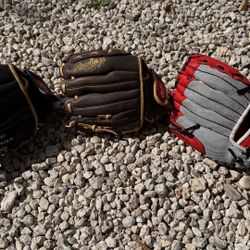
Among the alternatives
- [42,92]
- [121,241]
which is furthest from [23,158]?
[121,241]

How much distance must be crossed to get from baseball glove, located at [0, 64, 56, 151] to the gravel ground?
118mm

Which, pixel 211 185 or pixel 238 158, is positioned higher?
pixel 238 158

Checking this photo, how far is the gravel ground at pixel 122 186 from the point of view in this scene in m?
1.88

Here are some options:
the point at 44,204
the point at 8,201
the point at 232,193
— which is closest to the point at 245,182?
the point at 232,193

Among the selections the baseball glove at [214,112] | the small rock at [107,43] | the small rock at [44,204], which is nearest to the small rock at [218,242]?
the baseball glove at [214,112]

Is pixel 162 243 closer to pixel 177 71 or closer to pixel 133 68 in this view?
pixel 133 68

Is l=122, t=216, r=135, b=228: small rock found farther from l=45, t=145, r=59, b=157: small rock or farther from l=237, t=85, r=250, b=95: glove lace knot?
l=237, t=85, r=250, b=95: glove lace knot

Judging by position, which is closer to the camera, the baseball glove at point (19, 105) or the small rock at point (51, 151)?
the baseball glove at point (19, 105)

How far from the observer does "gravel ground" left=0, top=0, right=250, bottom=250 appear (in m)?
1.88

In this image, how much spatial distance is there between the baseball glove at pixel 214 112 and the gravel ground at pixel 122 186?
9cm

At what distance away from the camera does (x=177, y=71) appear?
2.34 meters

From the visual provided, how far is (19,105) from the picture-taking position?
1.96m

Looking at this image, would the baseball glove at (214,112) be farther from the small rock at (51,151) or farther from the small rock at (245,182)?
the small rock at (51,151)

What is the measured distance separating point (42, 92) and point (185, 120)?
0.65 metres
